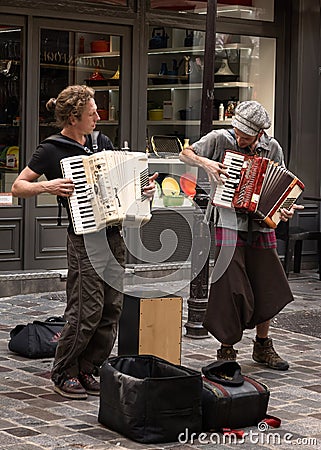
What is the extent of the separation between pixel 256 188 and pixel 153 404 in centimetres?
213

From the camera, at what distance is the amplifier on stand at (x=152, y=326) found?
731cm

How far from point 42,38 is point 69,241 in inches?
191

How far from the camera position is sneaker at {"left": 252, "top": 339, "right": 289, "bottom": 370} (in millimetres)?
7781

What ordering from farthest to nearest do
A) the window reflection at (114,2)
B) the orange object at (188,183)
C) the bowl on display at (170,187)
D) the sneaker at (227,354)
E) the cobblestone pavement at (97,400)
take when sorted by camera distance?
the bowl on display at (170,187), the window reflection at (114,2), the orange object at (188,183), the sneaker at (227,354), the cobblestone pavement at (97,400)

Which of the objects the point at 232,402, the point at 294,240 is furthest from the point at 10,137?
the point at 232,402

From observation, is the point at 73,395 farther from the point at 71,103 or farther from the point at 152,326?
the point at 71,103

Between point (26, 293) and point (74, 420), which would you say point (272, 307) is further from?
point (26, 293)

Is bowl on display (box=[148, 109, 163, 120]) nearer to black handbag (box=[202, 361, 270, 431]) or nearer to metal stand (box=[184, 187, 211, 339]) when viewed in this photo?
metal stand (box=[184, 187, 211, 339])

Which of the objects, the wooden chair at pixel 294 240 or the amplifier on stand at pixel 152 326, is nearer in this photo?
the amplifier on stand at pixel 152 326

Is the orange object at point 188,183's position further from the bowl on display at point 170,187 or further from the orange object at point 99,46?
the orange object at point 99,46

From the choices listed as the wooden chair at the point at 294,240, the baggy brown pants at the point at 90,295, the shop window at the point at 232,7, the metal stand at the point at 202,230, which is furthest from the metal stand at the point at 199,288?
the shop window at the point at 232,7

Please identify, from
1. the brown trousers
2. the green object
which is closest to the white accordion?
the brown trousers

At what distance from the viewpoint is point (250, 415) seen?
6.18 metres
